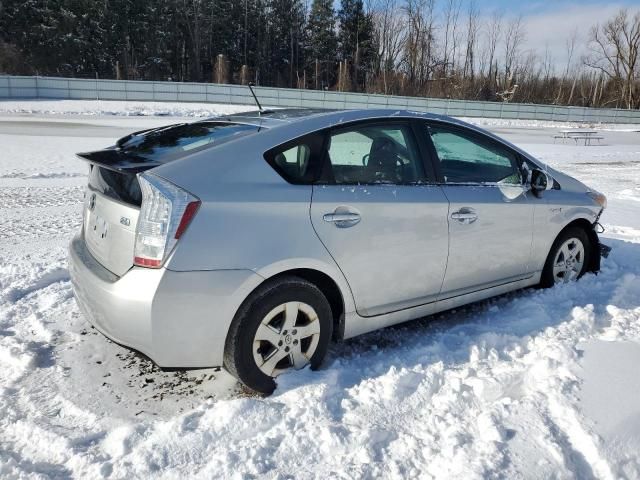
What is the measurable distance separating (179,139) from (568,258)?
346cm

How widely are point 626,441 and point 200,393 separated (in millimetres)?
2259

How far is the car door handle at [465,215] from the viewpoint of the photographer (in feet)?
11.9

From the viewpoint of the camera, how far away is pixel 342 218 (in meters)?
3.11

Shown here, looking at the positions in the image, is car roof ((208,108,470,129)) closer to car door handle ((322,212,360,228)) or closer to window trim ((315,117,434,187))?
window trim ((315,117,434,187))

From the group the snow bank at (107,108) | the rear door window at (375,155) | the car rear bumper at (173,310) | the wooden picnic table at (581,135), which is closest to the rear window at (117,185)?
the car rear bumper at (173,310)

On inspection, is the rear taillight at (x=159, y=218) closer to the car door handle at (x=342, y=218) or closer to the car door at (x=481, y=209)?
the car door handle at (x=342, y=218)

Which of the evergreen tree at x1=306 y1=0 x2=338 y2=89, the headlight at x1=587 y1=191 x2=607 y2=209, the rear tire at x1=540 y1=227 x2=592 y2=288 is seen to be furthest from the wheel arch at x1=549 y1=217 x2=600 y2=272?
the evergreen tree at x1=306 y1=0 x2=338 y2=89

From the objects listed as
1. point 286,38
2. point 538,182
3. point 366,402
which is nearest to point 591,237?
point 538,182

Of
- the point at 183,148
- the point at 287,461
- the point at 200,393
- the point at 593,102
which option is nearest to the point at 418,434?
the point at 287,461

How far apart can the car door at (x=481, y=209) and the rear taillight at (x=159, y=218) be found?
1.82 metres

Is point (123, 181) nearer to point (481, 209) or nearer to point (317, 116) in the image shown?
point (317, 116)

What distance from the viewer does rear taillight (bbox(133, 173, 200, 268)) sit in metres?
2.65

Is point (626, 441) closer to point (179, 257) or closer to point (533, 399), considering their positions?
point (533, 399)

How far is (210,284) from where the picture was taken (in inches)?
107
